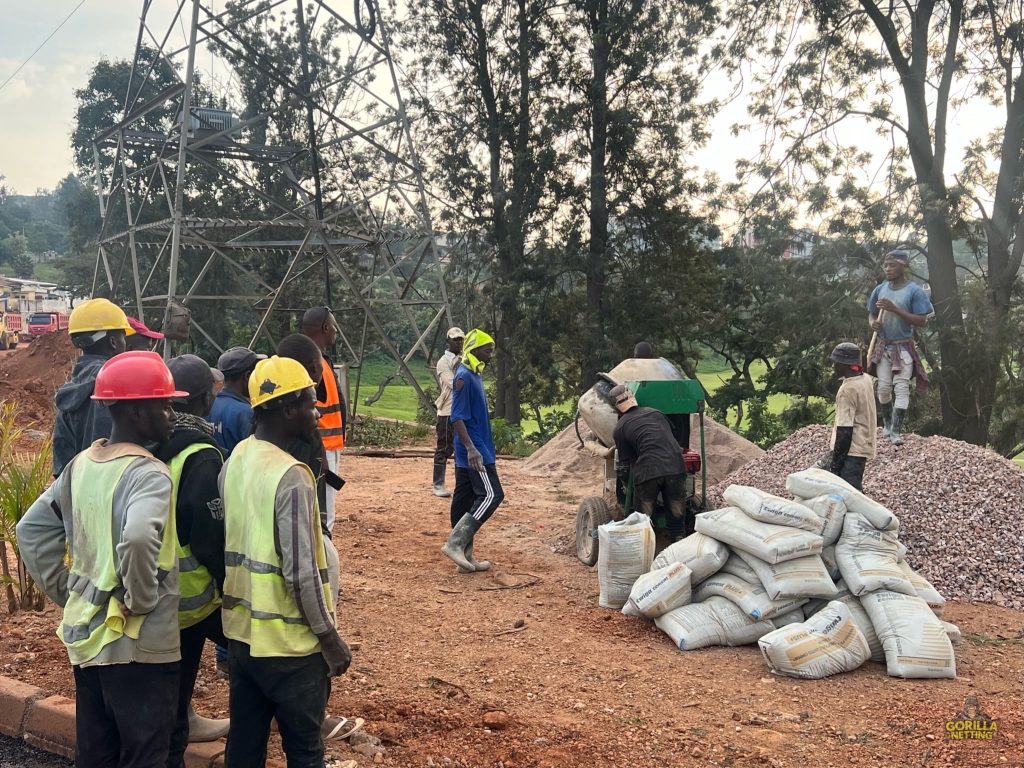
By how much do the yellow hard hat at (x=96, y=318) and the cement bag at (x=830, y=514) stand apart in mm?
4146

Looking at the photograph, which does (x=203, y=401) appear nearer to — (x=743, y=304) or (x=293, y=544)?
(x=293, y=544)

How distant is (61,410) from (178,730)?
169 cm

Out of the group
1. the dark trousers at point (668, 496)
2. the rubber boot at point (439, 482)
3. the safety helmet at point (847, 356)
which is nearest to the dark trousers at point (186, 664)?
the dark trousers at point (668, 496)

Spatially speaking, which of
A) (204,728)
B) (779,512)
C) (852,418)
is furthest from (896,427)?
(204,728)

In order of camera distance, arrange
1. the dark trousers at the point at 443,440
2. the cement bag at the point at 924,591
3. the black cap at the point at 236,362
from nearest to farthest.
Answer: the black cap at the point at 236,362 < the cement bag at the point at 924,591 < the dark trousers at the point at 443,440

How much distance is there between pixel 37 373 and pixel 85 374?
68.3 ft

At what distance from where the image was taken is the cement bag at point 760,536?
5.21 m

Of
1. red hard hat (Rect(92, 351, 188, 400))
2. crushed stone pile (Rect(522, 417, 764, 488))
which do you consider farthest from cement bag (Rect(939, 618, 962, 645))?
crushed stone pile (Rect(522, 417, 764, 488))

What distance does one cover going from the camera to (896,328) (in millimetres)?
8227

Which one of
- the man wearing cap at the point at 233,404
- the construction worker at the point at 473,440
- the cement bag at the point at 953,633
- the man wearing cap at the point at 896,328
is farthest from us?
the man wearing cap at the point at 896,328

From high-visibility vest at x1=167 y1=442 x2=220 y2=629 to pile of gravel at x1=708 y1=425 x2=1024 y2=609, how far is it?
218 inches

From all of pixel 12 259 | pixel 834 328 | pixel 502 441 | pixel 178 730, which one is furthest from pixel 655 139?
pixel 12 259

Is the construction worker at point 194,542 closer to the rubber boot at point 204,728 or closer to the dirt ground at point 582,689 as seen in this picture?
the rubber boot at point 204,728

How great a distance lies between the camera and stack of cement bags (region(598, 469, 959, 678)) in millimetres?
4727
